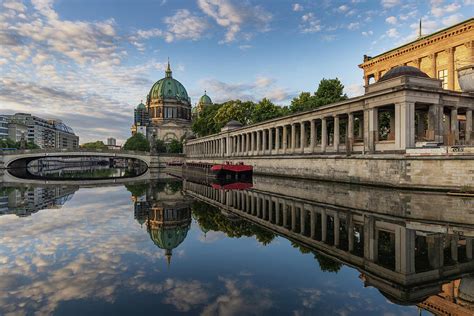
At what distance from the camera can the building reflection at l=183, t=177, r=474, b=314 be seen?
25.1 ft

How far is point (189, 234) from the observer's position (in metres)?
13.3

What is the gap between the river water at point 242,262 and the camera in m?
6.97

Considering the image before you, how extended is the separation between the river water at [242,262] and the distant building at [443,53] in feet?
101

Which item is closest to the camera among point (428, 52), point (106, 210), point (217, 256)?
point (217, 256)

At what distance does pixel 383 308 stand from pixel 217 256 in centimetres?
509

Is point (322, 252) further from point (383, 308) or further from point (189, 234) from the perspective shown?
point (189, 234)

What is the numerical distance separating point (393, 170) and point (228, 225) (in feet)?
59.1

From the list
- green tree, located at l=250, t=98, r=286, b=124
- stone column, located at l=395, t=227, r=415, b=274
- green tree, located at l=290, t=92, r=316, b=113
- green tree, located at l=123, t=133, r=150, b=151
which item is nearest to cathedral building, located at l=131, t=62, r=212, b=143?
green tree, located at l=123, t=133, r=150, b=151

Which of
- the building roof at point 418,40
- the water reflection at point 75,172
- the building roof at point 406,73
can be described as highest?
the building roof at point 418,40

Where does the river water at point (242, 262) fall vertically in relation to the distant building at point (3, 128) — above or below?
below

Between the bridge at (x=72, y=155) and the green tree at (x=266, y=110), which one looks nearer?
the green tree at (x=266, y=110)

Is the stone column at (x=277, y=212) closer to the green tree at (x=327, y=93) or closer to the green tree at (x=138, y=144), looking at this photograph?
the green tree at (x=327, y=93)

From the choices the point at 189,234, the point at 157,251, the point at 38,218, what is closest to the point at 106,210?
the point at 38,218

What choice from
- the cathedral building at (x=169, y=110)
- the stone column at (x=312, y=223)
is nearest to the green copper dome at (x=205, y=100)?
the cathedral building at (x=169, y=110)
